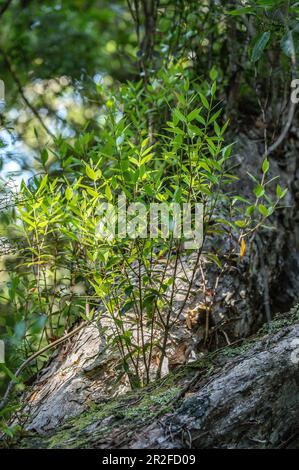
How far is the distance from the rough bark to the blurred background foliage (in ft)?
1.06

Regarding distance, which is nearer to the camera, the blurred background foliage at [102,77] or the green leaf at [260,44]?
the green leaf at [260,44]

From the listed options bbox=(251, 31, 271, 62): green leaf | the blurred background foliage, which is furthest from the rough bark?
bbox=(251, 31, 271, 62): green leaf

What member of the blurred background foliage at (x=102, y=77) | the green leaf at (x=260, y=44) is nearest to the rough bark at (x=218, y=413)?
the blurred background foliage at (x=102, y=77)

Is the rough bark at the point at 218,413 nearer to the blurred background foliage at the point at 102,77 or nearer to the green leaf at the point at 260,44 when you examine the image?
the blurred background foliage at the point at 102,77

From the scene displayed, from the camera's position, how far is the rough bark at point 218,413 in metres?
1.25

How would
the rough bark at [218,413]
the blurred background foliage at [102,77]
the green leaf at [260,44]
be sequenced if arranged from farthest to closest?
the blurred background foliage at [102,77] → the green leaf at [260,44] → the rough bark at [218,413]

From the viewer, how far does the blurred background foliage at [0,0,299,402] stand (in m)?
1.87

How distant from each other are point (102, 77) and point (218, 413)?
1.88 meters

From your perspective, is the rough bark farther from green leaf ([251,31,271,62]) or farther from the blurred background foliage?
green leaf ([251,31,271,62])

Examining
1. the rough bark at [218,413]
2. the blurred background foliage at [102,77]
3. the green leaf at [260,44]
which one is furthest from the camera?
the blurred background foliage at [102,77]

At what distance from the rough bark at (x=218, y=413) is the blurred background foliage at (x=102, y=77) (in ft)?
1.06

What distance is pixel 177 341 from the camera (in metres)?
1.89

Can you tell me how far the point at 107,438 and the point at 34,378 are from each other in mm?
816

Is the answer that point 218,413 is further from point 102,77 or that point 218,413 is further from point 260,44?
point 102,77
